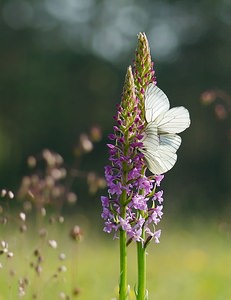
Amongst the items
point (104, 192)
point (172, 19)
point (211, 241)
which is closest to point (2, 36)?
point (172, 19)

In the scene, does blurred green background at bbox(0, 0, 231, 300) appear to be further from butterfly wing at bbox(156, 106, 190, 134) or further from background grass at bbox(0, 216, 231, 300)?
butterfly wing at bbox(156, 106, 190, 134)

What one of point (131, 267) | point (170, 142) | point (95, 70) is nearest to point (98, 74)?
point (95, 70)

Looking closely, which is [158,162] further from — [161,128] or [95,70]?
[95,70]

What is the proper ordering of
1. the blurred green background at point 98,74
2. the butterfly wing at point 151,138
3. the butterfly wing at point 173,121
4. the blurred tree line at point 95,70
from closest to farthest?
the butterfly wing at point 151,138
the butterfly wing at point 173,121
the blurred green background at point 98,74
the blurred tree line at point 95,70

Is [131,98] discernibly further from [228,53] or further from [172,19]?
[172,19]

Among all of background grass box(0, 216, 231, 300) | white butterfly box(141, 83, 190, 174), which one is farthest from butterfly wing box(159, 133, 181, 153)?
background grass box(0, 216, 231, 300)

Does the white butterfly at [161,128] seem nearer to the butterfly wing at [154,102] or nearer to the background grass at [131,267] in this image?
the butterfly wing at [154,102]

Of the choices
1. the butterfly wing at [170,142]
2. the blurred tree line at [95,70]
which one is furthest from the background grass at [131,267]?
the blurred tree line at [95,70]
